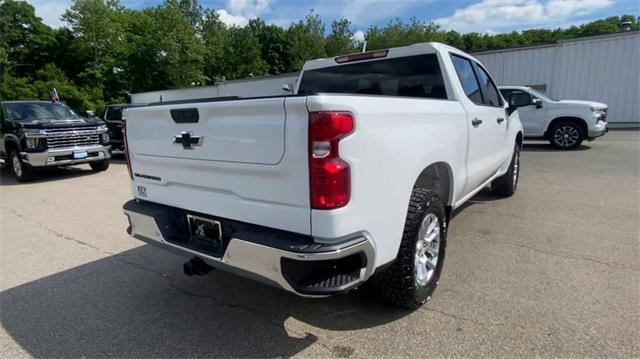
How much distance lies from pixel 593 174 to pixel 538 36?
72388 millimetres

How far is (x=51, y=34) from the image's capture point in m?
42.6

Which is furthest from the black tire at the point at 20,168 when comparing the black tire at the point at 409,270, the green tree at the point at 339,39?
the green tree at the point at 339,39

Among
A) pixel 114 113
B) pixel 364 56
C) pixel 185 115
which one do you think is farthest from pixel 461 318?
pixel 114 113

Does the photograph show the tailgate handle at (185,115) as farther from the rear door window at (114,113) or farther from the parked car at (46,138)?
the rear door window at (114,113)

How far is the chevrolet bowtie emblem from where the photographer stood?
2469 mm

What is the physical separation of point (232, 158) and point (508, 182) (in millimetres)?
4916

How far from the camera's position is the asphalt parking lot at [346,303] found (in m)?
2.47

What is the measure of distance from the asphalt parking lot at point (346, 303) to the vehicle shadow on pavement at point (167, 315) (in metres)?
0.01

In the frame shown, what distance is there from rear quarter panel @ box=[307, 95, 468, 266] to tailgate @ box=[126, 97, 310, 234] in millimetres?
179

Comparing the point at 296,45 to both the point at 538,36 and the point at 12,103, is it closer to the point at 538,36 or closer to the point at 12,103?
the point at 12,103

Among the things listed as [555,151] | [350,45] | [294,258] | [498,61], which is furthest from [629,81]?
[350,45]

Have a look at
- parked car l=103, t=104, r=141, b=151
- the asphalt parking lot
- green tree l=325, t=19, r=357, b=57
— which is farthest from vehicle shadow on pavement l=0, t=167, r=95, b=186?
green tree l=325, t=19, r=357, b=57

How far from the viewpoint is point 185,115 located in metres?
2.53

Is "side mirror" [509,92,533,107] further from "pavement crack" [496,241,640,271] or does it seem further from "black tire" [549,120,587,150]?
"black tire" [549,120,587,150]
